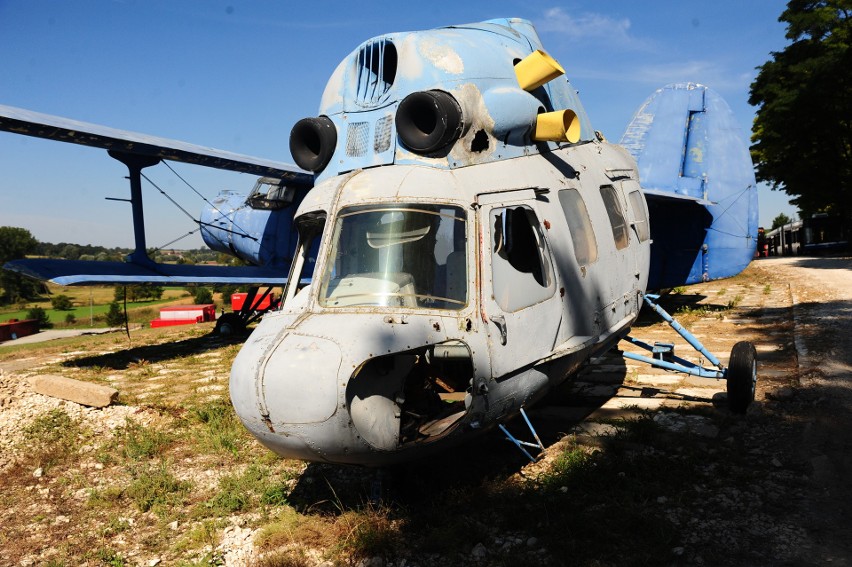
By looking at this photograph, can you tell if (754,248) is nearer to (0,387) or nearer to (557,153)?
(557,153)

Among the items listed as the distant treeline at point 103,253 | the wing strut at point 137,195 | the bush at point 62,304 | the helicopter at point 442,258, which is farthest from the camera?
the bush at point 62,304

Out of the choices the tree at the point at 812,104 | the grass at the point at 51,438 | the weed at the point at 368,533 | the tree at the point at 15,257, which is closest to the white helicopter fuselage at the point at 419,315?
the weed at the point at 368,533

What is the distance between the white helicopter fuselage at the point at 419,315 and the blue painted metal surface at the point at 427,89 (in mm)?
203

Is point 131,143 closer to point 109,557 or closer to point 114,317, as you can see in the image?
point 109,557

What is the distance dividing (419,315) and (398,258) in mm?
547

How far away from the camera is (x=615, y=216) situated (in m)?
6.61

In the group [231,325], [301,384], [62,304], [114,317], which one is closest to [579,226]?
[301,384]

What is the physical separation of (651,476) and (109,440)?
603 centimetres

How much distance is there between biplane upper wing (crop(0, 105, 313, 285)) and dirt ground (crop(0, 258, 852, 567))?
3201mm

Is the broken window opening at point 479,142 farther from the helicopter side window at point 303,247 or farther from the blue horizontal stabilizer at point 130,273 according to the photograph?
the blue horizontal stabilizer at point 130,273

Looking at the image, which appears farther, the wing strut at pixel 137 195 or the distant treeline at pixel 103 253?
the distant treeline at pixel 103 253

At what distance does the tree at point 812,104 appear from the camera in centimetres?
2675

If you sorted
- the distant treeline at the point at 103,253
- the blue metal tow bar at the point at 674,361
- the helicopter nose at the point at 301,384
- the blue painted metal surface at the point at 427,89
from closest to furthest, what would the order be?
the helicopter nose at the point at 301,384
the blue painted metal surface at the point at 427,89
the blue metal tow bar at the point at 674,361
the distant treeline at the point at 103,253

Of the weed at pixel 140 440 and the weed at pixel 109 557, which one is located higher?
the weed at pixel 140 440
